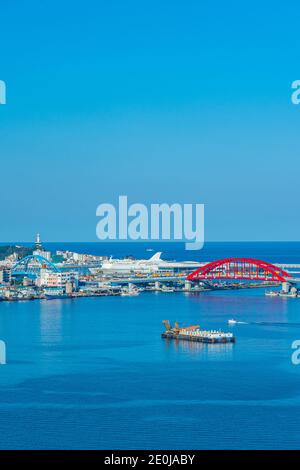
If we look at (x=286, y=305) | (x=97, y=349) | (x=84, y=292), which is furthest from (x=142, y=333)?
(x=84, y=292)

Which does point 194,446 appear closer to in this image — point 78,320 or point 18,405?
point 18,405

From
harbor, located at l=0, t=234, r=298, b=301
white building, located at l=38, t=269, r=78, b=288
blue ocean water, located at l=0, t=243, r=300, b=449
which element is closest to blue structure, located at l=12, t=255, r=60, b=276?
harbor, located at l=0, t=234, r=298, b=301

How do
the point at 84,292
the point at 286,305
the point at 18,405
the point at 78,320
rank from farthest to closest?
the point at 84,292 → the point at 286,305 → the point at 78,320 → the point at 18,405

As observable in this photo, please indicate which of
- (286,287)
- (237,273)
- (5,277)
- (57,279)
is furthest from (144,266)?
(286,287)

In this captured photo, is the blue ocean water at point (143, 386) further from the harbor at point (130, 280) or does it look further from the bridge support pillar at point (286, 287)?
the bridge support pillar at point (286, 287)
